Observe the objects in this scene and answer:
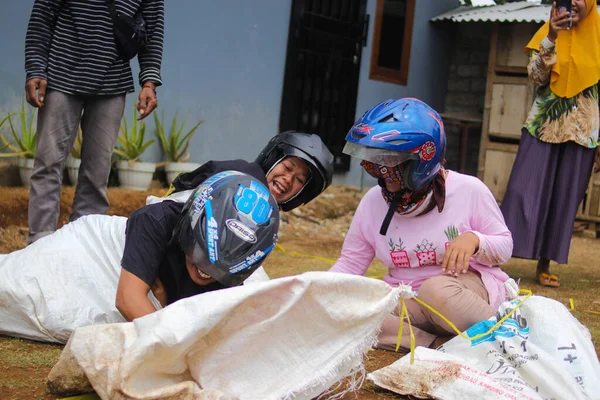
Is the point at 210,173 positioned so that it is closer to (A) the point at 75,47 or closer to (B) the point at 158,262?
(B) the point at 158,262

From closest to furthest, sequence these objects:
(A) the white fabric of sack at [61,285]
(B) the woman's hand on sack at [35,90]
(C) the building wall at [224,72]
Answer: (A) the white fabric of sack at [61,285]
(B) the woman's hand on sack at [35,90]
(C) the building wall at [224,72]

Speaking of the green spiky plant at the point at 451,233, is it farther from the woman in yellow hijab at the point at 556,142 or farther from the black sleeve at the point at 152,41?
the woman in yellow hijab at the point at 556,142

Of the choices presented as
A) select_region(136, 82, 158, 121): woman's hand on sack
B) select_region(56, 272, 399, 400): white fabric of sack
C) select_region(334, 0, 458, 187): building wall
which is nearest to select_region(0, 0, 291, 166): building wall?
select_region(334, 0, 458, 187): building wall

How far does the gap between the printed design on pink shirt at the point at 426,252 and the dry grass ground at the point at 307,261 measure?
0.40 m

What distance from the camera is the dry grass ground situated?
251cm

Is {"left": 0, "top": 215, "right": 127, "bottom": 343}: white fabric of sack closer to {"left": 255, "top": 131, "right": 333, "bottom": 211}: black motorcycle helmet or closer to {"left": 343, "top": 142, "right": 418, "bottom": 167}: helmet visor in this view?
{"left": 255, "top": 131, "right": 333, "bottom": 211}: black motorcycle helmet

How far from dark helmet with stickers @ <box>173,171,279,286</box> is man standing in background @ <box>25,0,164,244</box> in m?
2.22

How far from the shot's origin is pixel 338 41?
354 inches

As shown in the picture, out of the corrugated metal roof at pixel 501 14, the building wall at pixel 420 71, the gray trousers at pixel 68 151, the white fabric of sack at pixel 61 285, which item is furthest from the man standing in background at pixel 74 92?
the corrugated metal roof at pixel 501 14

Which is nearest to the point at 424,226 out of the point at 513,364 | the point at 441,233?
the point at 441,233

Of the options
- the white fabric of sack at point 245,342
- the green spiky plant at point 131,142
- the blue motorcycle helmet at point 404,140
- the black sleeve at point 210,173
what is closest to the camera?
the white fabric of sack at point 245,342

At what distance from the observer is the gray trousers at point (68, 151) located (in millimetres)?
4266

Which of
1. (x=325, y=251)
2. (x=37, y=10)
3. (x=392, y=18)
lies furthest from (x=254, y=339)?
(x=392, y=18)

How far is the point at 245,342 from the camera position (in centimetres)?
207
